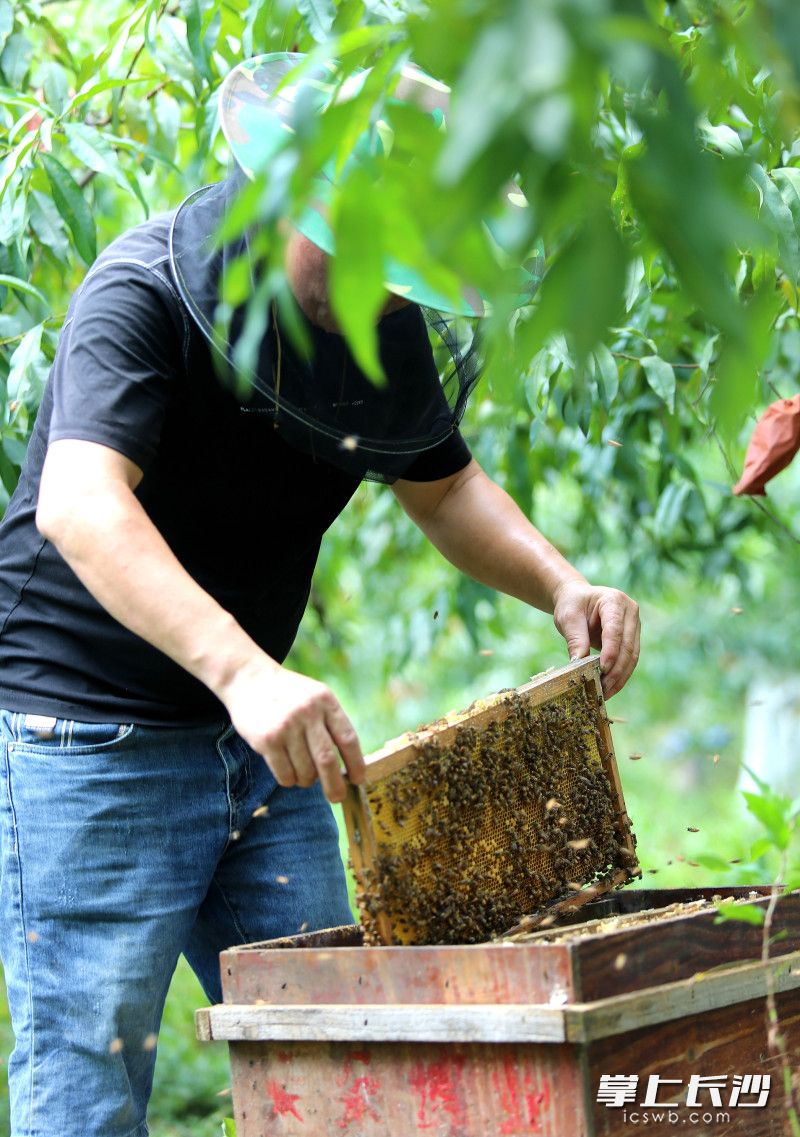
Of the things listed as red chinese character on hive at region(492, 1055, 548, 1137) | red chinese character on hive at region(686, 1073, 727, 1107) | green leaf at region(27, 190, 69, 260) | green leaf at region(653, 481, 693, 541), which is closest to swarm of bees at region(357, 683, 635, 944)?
red chinese character on hive at region(492, 1055, 548, 1137)

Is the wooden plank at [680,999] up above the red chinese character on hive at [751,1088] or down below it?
above

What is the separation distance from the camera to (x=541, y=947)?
1453mm

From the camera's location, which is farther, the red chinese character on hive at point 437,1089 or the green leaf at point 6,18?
the green leaf at point 6,18

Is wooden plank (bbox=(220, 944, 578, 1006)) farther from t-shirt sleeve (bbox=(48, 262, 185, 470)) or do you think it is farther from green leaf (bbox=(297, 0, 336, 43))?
green leaf (bbox=(297, 0, 336, 43))

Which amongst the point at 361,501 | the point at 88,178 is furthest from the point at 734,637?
the point at 88,178

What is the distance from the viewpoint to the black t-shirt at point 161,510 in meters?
1.79

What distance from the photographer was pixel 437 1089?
1.54m

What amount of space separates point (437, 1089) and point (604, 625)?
3.04ft

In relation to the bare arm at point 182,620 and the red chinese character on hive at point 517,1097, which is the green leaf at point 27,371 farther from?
the red chinese character on hive at point 517,1097

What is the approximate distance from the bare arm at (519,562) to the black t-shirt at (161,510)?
0.36 metres

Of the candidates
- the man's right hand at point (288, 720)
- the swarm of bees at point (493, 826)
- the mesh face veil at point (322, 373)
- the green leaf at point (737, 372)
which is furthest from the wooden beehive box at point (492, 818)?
the green leaf at point (737, 372)

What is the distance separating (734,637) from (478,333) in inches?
365

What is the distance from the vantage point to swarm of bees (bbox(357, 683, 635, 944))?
1.68 meters

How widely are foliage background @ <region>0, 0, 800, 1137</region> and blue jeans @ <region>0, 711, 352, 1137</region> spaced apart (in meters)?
0.78
